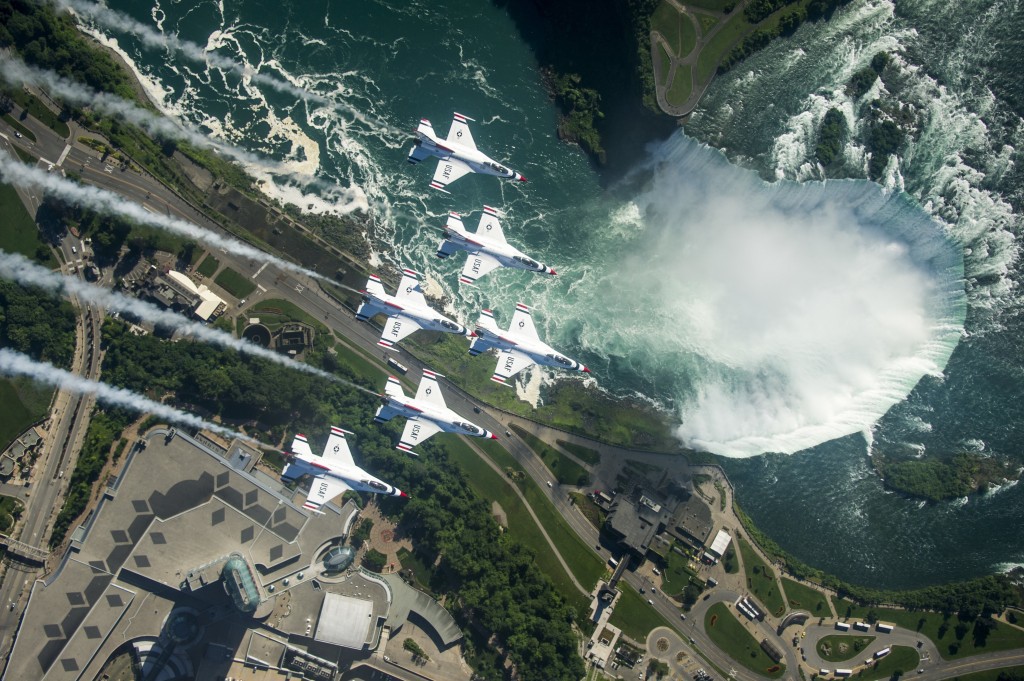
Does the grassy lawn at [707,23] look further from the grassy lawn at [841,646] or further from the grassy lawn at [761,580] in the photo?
the grassy lawn at [841,646]

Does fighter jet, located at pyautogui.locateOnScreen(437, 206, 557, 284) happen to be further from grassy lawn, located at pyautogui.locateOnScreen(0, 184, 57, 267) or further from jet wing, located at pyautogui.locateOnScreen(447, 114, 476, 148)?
grassy lawn, located at pyautogui.locateOnScreen(0, 184, 57, 267)

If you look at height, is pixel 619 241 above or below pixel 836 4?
below

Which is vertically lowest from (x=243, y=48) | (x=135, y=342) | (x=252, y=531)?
(x=252, y=531)

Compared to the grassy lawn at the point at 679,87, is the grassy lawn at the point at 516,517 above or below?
below

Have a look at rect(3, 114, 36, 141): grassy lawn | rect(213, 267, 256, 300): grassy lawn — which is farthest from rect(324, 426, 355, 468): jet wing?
rect(3, 114, 36, 141): grassy lawn

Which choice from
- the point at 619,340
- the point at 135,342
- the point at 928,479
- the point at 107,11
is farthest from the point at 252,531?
the point at 928,479

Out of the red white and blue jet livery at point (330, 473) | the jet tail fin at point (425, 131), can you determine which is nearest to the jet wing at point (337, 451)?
the red white and blue jet livery at point (330, 473)

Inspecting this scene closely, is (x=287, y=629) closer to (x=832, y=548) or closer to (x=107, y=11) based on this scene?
(x=832, y=548)
